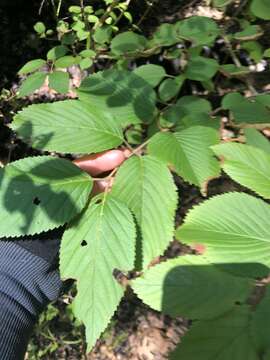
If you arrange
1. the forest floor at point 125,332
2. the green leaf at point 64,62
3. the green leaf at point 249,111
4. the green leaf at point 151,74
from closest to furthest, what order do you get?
the green leaf at point 249,111 < the green leaf at point 151,74 < the green leaf at point 64,62 < the forest floor at point 125,332

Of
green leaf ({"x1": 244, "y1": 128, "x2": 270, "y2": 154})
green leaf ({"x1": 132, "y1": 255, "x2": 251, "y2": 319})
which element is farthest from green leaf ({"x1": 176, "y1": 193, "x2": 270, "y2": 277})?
green leaf ({"x1": 244, "y1": 128, "x2": 270, "y2": 154})

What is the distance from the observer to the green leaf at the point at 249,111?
1.38m

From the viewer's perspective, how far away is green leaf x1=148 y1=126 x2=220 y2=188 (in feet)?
3.60

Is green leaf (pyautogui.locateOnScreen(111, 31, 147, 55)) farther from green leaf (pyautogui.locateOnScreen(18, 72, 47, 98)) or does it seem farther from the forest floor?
the forest floor

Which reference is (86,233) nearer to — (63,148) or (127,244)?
(127,244)

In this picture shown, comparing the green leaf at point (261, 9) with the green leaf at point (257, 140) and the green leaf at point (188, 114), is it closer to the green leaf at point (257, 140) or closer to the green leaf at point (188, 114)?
the green leaf at point (188, 114)

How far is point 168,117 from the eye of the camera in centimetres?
140

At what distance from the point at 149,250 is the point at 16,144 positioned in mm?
2409

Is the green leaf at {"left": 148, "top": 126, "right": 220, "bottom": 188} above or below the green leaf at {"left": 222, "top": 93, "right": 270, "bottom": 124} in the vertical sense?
above

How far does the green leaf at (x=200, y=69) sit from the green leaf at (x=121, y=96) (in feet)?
1.09

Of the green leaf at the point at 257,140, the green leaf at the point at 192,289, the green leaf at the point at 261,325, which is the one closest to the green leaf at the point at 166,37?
the green leaf at the point at 257,140

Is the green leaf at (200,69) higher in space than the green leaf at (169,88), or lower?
higher

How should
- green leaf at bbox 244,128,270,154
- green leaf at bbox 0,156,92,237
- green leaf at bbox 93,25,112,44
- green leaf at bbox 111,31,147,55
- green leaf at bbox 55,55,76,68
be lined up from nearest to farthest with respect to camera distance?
1. green leaf at bbox 0,156,92,237
2. green leaf at bbox 244,128,270,154
3. green leaf at bbox 111,31,147,55
4. green leaf at bbox 55,55,76,68
5. green leaf at bbox 93,25,112,44

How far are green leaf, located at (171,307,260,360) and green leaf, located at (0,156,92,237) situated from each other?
40 cm
